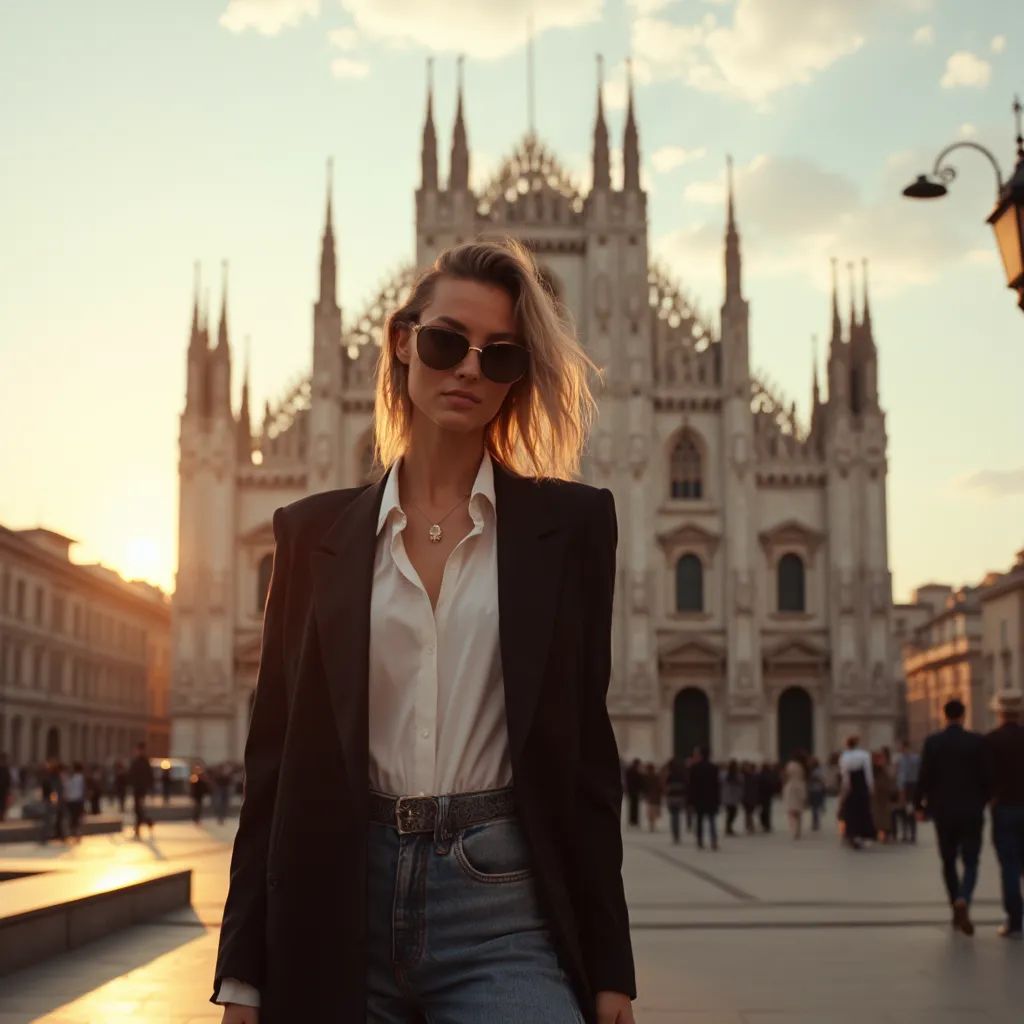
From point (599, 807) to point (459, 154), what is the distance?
55.0 m

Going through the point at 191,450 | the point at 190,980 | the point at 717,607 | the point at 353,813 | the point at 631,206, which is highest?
the point at 631,206

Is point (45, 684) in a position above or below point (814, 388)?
below

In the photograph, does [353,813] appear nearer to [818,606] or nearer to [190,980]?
→ [190,980]

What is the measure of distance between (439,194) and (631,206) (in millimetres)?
6507

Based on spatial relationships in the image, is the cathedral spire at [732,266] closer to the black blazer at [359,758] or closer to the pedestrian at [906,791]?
the pedestrian at [906,791]

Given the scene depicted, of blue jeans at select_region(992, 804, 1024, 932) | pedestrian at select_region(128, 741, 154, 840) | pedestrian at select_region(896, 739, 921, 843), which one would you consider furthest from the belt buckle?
pedestrian at select_region(128, 741, 154, 840)

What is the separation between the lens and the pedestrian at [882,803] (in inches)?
995

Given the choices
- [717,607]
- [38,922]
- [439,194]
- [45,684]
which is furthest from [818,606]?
[38,922]

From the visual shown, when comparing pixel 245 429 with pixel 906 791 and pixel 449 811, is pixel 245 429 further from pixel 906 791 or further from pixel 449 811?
pixel 449 811

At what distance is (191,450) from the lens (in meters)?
54.8

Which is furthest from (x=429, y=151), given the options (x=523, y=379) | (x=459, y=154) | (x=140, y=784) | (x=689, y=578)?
(x=523, y=379)

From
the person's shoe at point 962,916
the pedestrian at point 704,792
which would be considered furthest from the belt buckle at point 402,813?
the pedestrian at point 704,792

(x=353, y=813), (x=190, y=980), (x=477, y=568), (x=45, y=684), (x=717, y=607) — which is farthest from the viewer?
(x=45, y=684)

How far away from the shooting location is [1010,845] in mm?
11695
